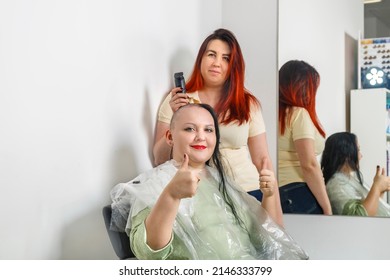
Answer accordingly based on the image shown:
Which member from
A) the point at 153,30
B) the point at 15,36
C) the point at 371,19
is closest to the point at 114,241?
the point at 15,36

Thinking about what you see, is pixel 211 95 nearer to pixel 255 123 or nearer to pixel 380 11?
pixel 255 123

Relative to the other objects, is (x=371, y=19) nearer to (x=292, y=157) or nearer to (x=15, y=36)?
(x=292, y=157)

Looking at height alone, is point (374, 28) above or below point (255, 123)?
above

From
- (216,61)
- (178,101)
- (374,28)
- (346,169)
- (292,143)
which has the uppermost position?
(374,28)

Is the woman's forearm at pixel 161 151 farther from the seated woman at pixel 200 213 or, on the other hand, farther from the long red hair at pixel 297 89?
the long red hair at pixel 297 89

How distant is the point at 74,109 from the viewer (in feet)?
5.12

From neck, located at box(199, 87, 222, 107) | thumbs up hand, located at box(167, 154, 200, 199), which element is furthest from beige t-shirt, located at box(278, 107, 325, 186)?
thumbs up hand, located at box(167, 154, 200, 199)

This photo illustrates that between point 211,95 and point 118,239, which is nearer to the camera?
point 118,239

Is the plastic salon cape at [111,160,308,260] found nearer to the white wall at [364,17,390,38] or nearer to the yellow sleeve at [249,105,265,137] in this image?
the yellow sleeve at [249,105,265,137]

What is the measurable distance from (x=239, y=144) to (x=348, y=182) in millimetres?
542

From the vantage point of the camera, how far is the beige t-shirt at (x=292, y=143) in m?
2.26

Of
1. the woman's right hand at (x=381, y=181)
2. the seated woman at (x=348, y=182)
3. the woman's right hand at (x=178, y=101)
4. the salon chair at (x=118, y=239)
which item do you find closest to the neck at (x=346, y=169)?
the seated woman at (x=348, y=182)

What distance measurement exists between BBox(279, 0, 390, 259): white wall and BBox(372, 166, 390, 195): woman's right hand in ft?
0.46

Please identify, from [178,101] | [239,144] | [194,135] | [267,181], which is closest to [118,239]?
[194,135]
